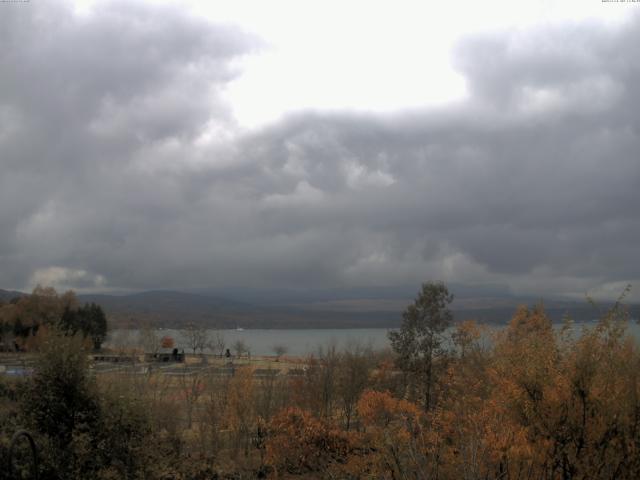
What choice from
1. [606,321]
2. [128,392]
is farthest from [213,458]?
[606,321]

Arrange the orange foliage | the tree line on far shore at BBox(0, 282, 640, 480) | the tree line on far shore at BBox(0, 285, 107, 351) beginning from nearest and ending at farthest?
the tree line on far shore at BBox(0, 282, 640, 480) → the orange foliage → the tree line on far shore at BBox(0, 285, 107, 351)

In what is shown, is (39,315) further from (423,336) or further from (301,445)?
(301,445)

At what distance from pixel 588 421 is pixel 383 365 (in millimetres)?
30714

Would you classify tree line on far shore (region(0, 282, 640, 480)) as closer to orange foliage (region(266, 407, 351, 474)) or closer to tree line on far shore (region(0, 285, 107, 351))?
orange foliage (region(266, 407, 351, 474))

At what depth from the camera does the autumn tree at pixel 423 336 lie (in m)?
38.8

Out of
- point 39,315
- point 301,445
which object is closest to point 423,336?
point 301,445

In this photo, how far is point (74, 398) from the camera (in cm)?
1802

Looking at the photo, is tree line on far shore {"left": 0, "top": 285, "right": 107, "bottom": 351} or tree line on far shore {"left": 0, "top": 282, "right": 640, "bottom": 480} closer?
tree line on far shore {"left": 0, "top": 282, "right": 640, "bottom": 480}

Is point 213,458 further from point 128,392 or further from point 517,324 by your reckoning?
point 517,324

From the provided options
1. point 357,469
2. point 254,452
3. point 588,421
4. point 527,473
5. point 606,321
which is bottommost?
point 254,452

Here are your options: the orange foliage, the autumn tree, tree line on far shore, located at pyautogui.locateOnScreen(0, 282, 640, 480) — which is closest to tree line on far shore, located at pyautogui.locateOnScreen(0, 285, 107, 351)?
the autumn tree

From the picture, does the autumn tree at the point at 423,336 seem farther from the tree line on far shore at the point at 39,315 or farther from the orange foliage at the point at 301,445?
the tree line on far shore at the point at 39,315

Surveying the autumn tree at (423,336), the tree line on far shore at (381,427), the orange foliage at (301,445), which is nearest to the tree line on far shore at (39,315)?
the autumn tree at (423,336)

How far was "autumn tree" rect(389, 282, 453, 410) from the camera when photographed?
1526 inches
